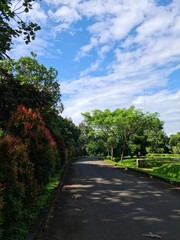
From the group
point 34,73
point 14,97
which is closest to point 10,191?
point 14,97

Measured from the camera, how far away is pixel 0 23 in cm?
649

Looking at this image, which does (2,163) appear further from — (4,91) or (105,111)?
(105,111)

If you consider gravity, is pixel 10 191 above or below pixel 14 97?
below

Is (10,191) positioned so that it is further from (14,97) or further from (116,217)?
(14,97)

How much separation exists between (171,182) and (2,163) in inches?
413

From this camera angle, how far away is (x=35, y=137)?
9828 mm

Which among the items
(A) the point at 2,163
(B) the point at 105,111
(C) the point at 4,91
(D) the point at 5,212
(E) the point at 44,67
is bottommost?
(D) the point at 5,212

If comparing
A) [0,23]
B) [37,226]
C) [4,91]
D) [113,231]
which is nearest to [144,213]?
[113,231]

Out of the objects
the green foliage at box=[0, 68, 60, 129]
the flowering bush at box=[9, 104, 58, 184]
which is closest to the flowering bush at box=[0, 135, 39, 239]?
the flowering bush at box=[9, 104, 58, 184]

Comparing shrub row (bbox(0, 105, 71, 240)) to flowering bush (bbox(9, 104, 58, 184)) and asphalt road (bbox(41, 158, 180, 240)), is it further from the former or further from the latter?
asphalt road (bbox(41, 158, 180, 240))

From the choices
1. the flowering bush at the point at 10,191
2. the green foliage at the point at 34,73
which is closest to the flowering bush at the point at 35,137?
the flowering bush at the point at 10,191

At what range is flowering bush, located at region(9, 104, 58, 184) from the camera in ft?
31.4

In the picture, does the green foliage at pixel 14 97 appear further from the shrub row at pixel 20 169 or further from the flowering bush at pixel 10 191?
the flowering bush at pixel 10 191

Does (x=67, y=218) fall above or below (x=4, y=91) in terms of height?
below
